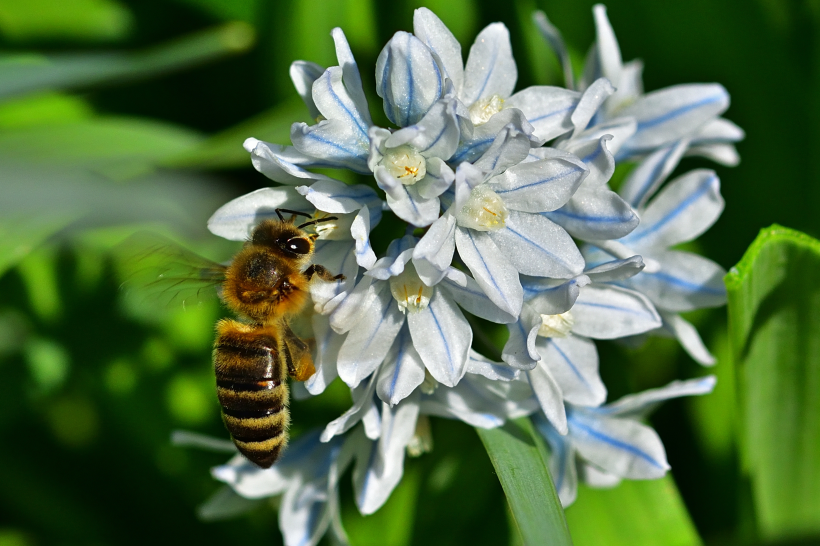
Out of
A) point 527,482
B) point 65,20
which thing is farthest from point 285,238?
point 65,20

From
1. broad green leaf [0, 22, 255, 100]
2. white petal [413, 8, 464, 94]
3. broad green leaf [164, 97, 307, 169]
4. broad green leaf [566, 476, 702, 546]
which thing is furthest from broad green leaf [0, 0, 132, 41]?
broad green leaf [566, 476, 702, 546]

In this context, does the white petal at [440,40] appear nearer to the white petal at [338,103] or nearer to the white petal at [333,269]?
the white petal at [338,103]

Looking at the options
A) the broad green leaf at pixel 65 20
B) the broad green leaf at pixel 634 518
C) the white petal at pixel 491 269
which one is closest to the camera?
the white petal at pixel 491 269

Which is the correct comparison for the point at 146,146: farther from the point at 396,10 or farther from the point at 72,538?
the point at 72,538

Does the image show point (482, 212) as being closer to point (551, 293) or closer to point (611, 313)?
point (551, 293)

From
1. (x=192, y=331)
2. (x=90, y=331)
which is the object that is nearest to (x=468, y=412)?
(x=192, y=331)

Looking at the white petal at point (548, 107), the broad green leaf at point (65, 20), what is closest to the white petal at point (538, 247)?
the white petal at point (548, 107)
